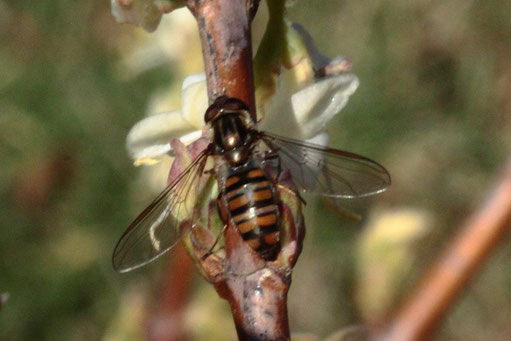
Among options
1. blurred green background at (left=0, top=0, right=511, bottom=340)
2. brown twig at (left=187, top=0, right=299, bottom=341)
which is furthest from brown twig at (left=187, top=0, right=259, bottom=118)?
blurred green background at (left=0, top=0, right=511, bottom=340)

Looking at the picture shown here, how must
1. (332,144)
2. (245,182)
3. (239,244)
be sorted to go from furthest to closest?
1. (332,144)
2. (245,182)
3. (239,244)

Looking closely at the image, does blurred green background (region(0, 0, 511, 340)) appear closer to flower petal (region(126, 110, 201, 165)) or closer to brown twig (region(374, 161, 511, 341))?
flower petal (region(126, 110, 201, 165))

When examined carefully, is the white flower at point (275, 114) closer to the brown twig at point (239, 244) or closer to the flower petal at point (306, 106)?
the flower petal at point (306, 106)

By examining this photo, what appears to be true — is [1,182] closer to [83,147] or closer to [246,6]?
[83,147]

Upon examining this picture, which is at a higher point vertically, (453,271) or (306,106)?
(306,106)

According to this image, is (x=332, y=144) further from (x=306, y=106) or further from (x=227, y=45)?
(x=227, y=45)

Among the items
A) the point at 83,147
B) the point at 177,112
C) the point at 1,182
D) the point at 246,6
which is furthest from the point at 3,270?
the point at 246,6

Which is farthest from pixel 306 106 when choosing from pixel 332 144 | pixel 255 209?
pixel 332 144
